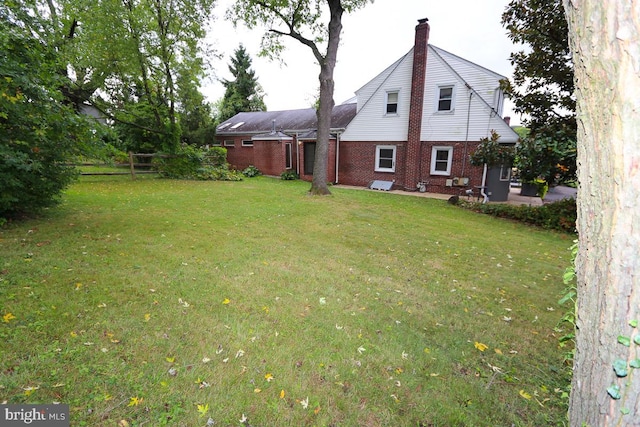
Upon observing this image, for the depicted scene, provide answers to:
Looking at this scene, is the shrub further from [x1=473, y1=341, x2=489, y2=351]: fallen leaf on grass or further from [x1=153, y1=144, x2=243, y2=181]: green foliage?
[x1=153, y1=144, x2=243, y2=181]: green foliage

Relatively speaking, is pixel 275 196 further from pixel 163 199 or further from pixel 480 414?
pixel 480 414

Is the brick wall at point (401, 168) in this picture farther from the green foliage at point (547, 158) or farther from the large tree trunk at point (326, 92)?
the large tree trunk at point (326, 92)

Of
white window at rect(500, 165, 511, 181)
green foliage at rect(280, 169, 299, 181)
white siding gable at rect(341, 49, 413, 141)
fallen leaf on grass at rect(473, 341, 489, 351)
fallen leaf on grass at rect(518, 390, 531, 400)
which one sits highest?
white siding gable at rect(341, 49, 413, 141)

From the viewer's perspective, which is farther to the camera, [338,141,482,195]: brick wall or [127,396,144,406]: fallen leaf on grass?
[338,141,482,195]: brick wall

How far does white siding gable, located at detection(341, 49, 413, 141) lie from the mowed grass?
11.3 metres

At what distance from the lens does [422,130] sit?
604 inches

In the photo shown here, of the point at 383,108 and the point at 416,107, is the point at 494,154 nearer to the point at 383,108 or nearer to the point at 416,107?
the point at 416,107

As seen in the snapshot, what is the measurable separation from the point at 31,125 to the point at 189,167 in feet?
38.4

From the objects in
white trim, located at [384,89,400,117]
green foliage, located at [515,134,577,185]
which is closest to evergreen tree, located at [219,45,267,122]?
white trim, located at [384,89,400,117]

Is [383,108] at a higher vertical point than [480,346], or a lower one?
higher

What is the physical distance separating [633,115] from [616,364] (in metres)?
1.14

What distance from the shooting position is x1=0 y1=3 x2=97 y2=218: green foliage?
16.7 feet

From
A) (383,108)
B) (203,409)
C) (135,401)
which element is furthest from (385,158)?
(135,401)

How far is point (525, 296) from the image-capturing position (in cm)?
434
